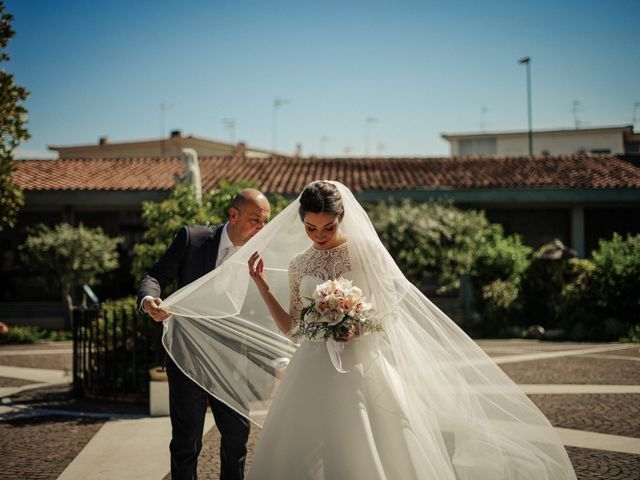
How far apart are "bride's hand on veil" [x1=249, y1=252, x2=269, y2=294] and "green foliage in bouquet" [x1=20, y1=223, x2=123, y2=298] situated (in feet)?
44.2

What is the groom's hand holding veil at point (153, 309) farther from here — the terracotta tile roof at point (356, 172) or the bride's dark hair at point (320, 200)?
the terracotta tile roof at point (356, 172)

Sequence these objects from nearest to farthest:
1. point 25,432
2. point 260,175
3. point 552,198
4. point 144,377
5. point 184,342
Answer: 1. point 184,342
2. point 25,432
3. point 144,377
4. point 552,198
5. point 260,175

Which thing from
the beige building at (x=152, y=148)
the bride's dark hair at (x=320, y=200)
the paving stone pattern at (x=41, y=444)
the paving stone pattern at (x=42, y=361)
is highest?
the beige building at (x=152, y=148)

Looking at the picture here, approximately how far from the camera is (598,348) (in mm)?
11891

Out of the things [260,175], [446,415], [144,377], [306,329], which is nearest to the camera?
[306,329]

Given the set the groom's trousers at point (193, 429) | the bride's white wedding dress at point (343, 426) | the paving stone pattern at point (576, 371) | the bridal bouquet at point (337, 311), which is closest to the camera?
the bride's white wedding dress at point (343, 426)

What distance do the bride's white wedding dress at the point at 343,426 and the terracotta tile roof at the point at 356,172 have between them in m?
16.5

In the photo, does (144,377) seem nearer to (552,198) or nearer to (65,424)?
(65,424)

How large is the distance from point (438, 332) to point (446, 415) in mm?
481

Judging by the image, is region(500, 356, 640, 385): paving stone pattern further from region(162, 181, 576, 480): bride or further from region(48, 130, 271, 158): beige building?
region(48, 130, 271, 158): beige building

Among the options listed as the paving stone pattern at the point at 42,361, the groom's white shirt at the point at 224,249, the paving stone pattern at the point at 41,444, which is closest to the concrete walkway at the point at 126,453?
the paving stone pattern at the point at 41,444

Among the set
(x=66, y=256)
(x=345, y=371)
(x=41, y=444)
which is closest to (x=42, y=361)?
(x=66, y=256)

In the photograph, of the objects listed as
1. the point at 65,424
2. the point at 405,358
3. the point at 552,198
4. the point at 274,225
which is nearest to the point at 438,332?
the point at 405,358

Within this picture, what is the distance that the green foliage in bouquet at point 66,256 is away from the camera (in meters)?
16.0
